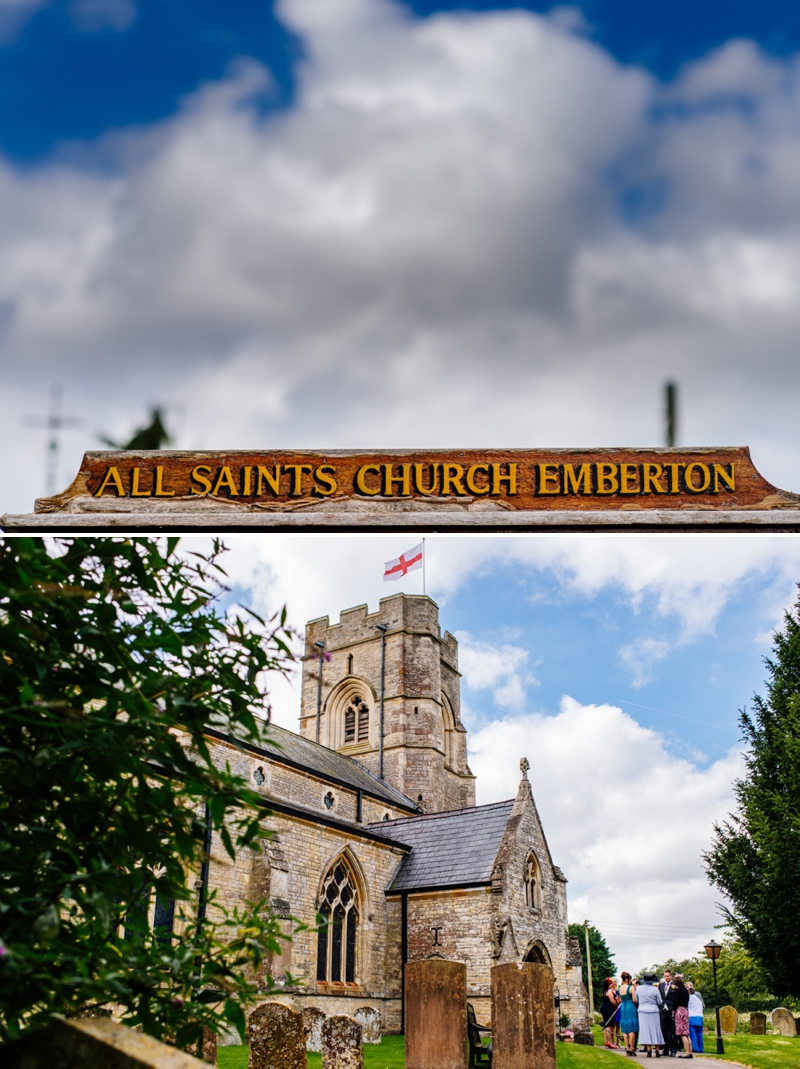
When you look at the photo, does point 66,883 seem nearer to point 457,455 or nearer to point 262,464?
point 262,464

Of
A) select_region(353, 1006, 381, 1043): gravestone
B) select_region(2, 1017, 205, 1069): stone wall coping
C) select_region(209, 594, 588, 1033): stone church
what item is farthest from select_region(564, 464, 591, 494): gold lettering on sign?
select_region(353, 1006, 381, 1043): gravestone

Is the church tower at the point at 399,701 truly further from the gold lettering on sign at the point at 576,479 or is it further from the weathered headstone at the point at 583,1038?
the gold lettering on sign at the point at 576,479

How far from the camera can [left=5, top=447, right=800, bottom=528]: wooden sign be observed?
3521mm

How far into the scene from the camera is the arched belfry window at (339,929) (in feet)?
69.8

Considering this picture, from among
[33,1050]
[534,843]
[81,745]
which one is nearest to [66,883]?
[81,745]

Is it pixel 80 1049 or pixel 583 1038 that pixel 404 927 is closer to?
pixel 583 1038

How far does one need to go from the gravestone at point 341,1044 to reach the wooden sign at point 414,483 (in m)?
7.76

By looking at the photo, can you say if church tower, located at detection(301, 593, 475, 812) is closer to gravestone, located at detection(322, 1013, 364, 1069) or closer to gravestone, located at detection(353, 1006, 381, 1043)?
gravestone, located at detection(353, 1006, 381, 1043)

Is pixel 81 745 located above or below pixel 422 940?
above

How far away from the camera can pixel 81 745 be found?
229 cm

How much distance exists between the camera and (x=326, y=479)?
3637 millimetres

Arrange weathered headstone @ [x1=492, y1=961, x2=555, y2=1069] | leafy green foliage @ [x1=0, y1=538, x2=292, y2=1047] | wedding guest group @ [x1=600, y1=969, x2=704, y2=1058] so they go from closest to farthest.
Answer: leafy green foliage @ [x1=0, y1=538, x2=292, y2=1047], weathered headstone @ [x1=492, y1=961, x2=555, y2=1069], wedding guest group @ [x1=600, y1=969, x2=704, y2=1058]

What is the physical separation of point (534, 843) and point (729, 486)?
2331 cm

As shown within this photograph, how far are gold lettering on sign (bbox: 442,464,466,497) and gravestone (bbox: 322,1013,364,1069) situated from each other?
7820 mm
